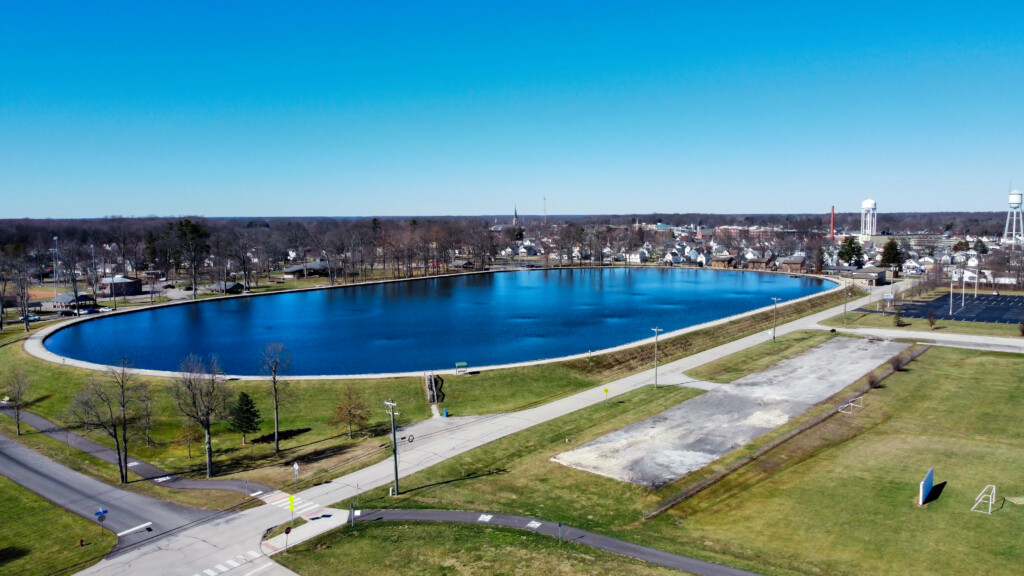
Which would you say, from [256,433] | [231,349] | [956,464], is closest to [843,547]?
[956,464]

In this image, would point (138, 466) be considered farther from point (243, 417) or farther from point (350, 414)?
point (350, 414)

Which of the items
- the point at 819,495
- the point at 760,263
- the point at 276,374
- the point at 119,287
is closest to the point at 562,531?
the point at 819,495

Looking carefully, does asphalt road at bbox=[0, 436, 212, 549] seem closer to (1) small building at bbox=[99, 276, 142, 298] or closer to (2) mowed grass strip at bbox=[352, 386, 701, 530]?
(2) mowed grass strip at bbox=[352, 386, 701, 530]

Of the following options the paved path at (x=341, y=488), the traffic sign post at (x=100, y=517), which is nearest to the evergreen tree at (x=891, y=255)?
the paved path at (x=341, y=488)

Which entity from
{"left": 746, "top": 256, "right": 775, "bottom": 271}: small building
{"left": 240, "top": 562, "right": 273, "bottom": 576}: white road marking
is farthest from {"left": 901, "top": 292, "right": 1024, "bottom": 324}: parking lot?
{"left": 240, "top": 562, "right": 273, "bottom": 576}: white road marking

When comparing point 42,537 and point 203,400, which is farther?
point 203,400
